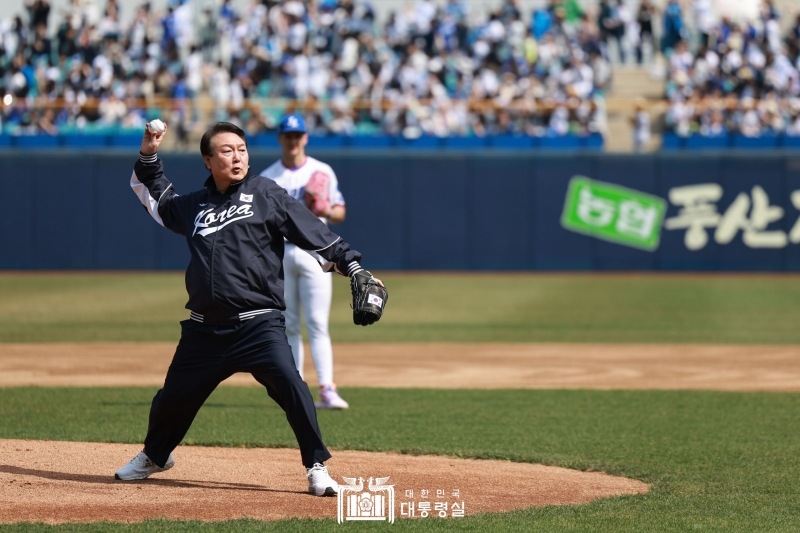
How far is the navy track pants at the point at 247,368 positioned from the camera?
16.2 ft

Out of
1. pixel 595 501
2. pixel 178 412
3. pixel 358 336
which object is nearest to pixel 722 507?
pixel 595 501

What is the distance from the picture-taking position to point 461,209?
880 inches

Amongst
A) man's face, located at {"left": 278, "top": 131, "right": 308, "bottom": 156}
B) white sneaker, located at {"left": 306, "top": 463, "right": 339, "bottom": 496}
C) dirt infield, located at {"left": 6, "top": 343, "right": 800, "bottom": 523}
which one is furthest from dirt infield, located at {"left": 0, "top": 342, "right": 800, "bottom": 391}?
white sneaker, located at {"left": 306, "top": 463, "right": 339, "bottom": 496}

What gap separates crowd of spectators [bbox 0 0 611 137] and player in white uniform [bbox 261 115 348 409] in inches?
588

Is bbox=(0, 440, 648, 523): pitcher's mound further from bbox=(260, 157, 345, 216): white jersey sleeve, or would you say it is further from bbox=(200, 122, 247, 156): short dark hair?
bbox=(260, 157, 345, 216): white jersey sleeve

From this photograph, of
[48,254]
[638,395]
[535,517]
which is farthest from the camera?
[48,254]

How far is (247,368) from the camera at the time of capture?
4969 millimetres

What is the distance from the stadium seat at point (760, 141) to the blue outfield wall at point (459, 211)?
233 millimetres

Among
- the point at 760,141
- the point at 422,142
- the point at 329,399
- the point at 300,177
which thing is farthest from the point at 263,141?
the point at 329,399

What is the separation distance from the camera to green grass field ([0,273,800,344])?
13016mm

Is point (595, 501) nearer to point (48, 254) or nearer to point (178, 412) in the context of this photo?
point (178, 412)

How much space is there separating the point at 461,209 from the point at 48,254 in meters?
8.48

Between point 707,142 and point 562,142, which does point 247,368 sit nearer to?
point 562,142

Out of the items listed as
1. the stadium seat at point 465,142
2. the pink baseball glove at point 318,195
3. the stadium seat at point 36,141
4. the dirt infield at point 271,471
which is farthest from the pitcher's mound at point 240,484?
the stadium seat at point 36,141
